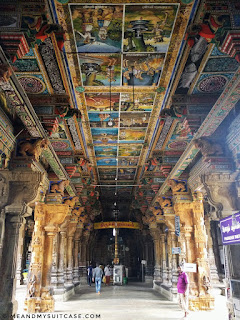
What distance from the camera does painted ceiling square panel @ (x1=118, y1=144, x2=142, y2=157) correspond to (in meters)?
8.81

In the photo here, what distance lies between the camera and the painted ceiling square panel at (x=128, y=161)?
10.0 m

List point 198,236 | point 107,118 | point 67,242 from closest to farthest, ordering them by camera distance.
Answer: point 107,118
point 198,236
point 67,242

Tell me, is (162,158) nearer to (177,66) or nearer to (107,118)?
(107,118)

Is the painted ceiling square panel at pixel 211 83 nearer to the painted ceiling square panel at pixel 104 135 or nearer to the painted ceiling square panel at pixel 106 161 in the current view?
the painted ceiling square panel at pixel 104 135

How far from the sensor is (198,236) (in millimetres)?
8992

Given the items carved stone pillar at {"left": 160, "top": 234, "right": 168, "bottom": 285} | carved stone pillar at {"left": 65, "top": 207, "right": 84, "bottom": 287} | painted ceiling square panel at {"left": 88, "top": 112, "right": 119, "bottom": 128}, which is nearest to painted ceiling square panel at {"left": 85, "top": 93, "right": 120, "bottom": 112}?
painted ceiling square panel at {"left": 88, "top": 112, "right": 119, "bottom": 128}

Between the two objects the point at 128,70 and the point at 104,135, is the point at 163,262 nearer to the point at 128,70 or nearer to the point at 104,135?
the point at 104,135

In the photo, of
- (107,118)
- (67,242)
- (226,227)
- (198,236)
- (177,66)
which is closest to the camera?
(177,66)

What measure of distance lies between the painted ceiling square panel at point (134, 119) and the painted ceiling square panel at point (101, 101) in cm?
43

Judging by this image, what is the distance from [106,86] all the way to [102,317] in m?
6.35

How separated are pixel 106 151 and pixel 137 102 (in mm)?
3424

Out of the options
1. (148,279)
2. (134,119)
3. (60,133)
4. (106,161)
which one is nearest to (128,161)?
(106,161)

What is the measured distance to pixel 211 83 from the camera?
16.8 feet

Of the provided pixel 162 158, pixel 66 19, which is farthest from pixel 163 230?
pixel 66 19
